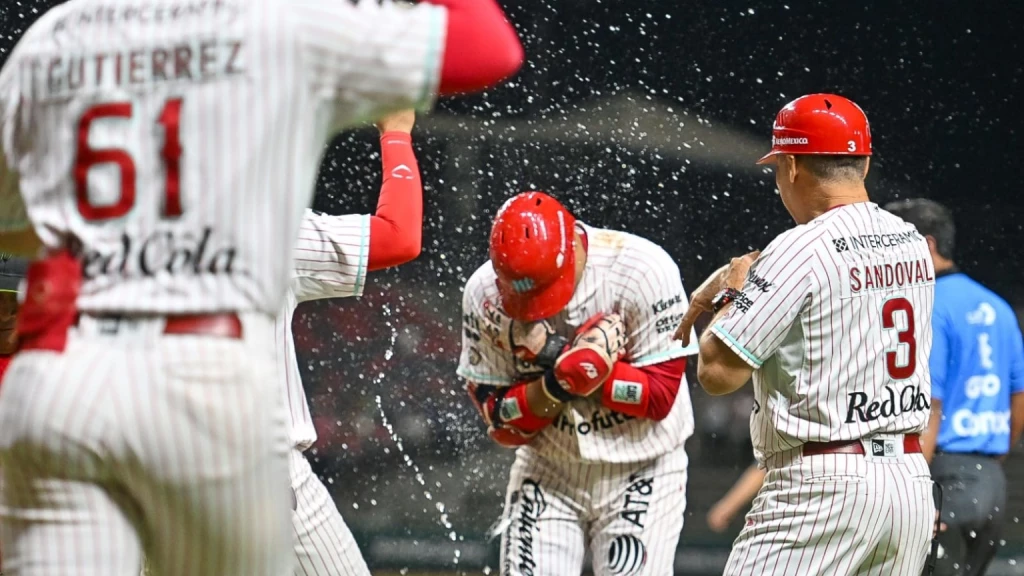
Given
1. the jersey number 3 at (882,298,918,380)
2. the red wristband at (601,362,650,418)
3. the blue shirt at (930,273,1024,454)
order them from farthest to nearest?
the blue shirt at (930,273,1024,454) → the red wristband at (601,362,650,418) → the jersey number 3 at (882,298,918,380)

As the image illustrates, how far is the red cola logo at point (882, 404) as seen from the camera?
134 inches

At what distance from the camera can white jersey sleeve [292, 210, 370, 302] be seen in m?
3.46

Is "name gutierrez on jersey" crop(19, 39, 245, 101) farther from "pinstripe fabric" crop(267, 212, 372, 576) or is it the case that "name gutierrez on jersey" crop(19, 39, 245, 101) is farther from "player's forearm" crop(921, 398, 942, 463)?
"player's forearm" crop(921, 398, 942, 463)

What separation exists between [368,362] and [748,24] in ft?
9.92

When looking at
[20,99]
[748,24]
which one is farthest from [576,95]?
[20,99]

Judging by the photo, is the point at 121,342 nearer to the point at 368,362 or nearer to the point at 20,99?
the point at 20,99

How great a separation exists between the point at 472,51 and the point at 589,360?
2025mm

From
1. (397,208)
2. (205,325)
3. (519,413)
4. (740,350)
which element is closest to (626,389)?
(519,413)

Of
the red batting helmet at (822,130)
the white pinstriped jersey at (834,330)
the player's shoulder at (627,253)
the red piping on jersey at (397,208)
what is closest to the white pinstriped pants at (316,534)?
the red piping on jersey at (397,208)

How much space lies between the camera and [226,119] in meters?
1.98

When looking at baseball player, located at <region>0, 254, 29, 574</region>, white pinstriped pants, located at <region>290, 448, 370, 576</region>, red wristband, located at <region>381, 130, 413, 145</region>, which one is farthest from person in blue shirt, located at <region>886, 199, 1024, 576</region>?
baseball player, located at <region>0, 254, 29, 574</region>

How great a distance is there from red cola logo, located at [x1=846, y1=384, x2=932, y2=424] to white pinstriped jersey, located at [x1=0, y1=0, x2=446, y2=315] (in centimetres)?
178

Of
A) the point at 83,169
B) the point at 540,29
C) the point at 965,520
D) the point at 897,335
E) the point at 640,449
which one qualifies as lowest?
the point at 965,520

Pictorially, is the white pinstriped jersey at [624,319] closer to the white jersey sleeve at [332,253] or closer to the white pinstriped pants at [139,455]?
the white jersey sleeve at [332,253]
